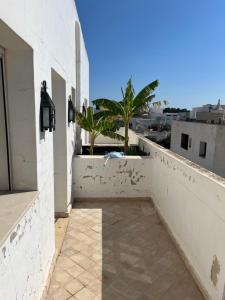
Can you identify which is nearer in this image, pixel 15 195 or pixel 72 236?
pixel 15 195

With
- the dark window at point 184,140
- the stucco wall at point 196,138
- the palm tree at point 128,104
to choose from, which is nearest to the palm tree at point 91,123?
the palm tree at point 128,104

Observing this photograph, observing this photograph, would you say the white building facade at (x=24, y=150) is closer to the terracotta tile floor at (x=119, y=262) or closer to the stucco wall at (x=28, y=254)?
the stucco wall at (x=28, y=254)

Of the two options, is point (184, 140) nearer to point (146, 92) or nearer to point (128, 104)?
point (146, 92)

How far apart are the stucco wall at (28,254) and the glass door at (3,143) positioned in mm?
289

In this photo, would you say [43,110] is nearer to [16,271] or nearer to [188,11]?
[16,271]

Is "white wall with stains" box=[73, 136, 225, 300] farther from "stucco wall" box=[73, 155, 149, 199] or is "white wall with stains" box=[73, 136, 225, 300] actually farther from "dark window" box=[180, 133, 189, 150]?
"dark window" box=[180, 133, 189, 150]

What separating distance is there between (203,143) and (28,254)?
17.6 m

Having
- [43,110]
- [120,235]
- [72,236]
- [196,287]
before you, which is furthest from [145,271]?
[43,110]

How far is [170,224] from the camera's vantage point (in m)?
4.41

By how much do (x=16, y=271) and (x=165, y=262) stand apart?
96.5 inches

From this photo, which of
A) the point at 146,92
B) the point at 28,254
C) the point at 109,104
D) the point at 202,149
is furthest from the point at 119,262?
the point at 202,149

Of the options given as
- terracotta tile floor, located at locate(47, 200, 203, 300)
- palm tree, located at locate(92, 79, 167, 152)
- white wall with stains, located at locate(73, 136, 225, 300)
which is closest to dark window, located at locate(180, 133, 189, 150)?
white wall with stains, located at locate(73, 136, 225, 300)

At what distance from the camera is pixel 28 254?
2.25m

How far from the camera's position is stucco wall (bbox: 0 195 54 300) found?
1711mm
